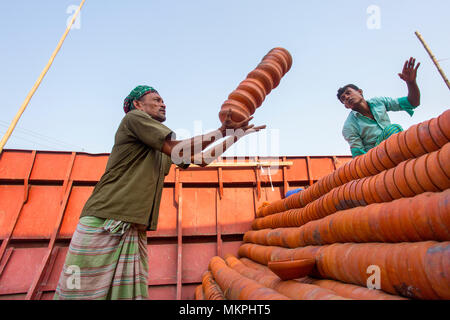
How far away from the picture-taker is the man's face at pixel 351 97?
3002 millimetres

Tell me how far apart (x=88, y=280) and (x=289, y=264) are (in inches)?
47.6

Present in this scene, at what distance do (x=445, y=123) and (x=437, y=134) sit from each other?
78 mm

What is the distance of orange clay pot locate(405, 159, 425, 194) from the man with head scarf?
1.06 metres

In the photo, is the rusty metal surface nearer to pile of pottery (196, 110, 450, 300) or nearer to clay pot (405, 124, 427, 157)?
pile of pottery (196, 110, 450, 300)

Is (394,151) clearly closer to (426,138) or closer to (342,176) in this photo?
(426,138)

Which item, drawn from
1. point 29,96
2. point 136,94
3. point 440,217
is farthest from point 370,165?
point 29,96

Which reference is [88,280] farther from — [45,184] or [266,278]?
[45,184]

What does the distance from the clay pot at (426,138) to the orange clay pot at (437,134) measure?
0.06 ft

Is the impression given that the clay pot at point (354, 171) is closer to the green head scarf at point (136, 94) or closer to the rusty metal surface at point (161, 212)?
the green head scarf at point (136, 94)

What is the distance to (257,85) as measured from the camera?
2.28 metres

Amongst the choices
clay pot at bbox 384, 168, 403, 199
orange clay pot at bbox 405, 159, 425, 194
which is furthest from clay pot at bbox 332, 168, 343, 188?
orange clay pot at bbox 405, 159, 425, 194

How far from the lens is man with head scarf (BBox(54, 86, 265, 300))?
4.23ft
